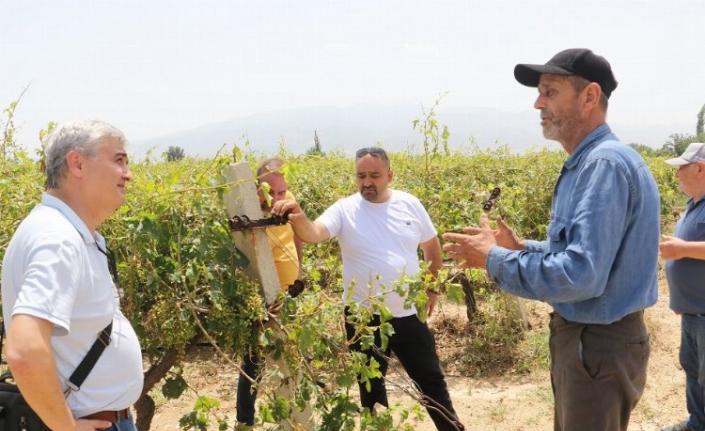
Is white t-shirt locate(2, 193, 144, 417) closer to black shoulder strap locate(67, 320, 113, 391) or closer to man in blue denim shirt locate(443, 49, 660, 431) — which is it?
black shoulder strap locate(67, 320, 113, 391)

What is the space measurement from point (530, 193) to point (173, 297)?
6.32 m

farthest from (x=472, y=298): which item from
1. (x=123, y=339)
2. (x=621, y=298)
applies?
(x=123, y=339)

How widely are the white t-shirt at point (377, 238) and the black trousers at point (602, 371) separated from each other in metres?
1.37

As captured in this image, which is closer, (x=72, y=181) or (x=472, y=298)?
(x=72, y=181)

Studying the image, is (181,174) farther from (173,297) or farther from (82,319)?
(82,319)

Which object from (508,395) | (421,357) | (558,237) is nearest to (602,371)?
(558,237)

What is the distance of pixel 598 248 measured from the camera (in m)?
1.98

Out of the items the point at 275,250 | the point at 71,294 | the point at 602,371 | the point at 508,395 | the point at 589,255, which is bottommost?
the point at 508,395

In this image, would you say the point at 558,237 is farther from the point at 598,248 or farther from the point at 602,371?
the point at 602,371

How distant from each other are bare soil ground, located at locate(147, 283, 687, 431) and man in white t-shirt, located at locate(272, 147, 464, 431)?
623 millimetres

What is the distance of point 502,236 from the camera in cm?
270

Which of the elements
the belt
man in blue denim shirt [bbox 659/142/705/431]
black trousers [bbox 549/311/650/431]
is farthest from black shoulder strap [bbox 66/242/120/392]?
man in blue denim shirt [bbox 659/142/705/431]

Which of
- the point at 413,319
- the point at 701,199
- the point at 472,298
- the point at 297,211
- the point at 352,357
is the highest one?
the point at 297,211

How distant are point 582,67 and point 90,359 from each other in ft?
6.25
